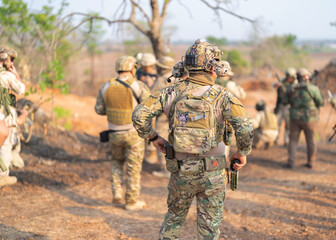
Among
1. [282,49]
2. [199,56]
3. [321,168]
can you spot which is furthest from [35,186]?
[282,49]

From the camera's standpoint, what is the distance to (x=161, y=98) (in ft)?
9.44

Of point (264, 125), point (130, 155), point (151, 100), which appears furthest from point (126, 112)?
point (264, 125)

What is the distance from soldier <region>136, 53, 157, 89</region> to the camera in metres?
6.65

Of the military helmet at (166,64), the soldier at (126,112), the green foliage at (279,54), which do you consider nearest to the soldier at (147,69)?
the military helmet at (166,64)

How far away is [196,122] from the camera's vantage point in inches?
108

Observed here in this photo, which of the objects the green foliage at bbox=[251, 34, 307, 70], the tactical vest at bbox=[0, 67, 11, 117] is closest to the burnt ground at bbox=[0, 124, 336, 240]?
the tactical vest at bbox=[0, 67, 11, 117]

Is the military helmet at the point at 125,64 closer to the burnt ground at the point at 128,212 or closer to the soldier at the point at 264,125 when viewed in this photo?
the burnt ground at the point at 128,212

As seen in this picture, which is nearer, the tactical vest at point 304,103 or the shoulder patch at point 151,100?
the shoulder patch at point 151,100

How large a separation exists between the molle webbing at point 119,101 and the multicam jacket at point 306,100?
3705mm

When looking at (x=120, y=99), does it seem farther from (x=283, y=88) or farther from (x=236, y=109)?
(x=283, y=88)

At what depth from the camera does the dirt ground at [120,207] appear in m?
4.12

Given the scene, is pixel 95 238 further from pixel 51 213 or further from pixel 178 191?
pixel 178 191

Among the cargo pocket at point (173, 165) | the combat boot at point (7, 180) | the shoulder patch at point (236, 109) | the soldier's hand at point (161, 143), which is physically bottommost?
the combat boot at point (7, 180)

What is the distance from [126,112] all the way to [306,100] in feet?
12.6
